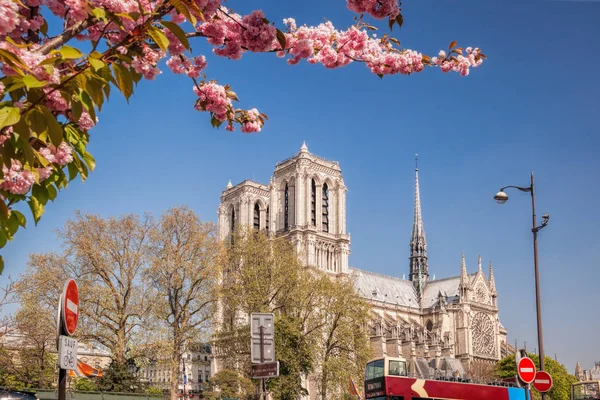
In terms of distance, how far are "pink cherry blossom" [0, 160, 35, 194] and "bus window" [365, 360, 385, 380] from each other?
27.9 meters

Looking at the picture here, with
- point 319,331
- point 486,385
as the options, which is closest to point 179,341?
point 319,331

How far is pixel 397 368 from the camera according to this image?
1259 inches

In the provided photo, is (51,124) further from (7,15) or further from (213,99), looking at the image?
(213,99)

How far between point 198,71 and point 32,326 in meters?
30.8

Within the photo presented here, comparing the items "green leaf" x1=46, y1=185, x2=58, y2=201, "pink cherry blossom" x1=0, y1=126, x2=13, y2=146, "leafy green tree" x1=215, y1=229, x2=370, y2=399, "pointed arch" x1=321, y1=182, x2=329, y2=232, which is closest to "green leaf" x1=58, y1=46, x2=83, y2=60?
"pink cherry blossom" x1=0, y1=126, x2=13, y2=146

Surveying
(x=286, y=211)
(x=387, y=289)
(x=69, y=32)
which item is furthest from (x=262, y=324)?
(x=387, y=289)

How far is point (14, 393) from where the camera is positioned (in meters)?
14.0

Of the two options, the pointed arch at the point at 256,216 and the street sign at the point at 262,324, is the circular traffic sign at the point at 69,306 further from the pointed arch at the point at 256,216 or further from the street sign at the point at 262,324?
the pointed arch at the point at 256,216

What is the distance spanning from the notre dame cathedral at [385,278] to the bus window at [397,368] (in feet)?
148

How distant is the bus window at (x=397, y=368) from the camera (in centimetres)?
3163

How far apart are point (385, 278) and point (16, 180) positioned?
396 ft

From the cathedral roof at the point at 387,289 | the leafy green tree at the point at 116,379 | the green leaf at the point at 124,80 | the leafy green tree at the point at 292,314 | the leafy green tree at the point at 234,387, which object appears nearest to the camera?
the green leaf at the point at 124,80

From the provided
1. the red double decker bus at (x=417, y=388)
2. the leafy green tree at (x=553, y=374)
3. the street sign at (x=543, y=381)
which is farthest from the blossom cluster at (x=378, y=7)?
the leafy green tree at (x=553, y=374)

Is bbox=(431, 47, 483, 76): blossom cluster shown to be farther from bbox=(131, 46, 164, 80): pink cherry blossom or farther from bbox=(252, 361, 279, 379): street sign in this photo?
bbox=(252, 361, 279, 379): street sign
